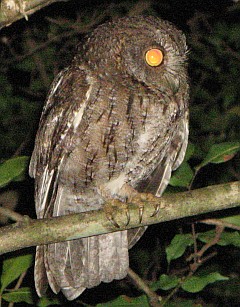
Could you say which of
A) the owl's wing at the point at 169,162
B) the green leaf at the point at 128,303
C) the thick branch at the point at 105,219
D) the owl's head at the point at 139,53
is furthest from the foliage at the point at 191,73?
the thick branch at the point at 105,219

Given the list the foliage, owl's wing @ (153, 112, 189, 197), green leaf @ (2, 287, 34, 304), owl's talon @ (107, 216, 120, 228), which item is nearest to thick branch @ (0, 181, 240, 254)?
owl's talon @ (107, 216, 120, 228)

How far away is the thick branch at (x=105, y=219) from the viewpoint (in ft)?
6.69

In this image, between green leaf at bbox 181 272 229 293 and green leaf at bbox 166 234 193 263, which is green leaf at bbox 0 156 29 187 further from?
green leaf at bbox 181 272 229 293

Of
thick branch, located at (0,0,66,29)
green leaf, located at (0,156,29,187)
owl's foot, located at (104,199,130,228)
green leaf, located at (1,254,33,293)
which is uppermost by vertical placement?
thick branch, located at (0,0,66,29)

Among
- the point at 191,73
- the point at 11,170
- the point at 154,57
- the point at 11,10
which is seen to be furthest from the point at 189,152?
the point at 191,73

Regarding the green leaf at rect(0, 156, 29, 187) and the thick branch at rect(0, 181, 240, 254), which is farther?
the green leaf at rect(0, 156, 29, 187)

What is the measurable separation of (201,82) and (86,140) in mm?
2477

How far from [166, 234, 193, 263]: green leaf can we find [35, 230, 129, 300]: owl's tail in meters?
0.40

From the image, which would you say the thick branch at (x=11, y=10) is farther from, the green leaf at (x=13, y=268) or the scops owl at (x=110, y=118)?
the green leaf at (x=13, y=268)

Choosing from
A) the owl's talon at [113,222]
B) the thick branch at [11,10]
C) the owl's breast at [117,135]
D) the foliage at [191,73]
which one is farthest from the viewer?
the foliage at [191,73]

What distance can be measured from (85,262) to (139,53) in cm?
114

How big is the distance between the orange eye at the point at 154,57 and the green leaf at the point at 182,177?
53 centimetres

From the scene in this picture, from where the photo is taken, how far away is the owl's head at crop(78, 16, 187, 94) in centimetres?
266

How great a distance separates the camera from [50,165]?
8.87 ft
